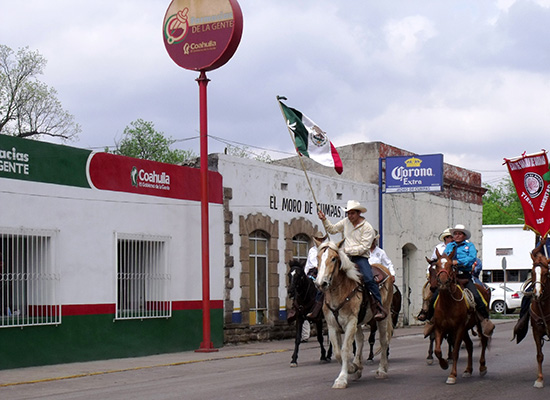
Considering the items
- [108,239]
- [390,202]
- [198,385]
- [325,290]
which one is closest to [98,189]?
[108,239]

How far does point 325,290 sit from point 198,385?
8.59 feet

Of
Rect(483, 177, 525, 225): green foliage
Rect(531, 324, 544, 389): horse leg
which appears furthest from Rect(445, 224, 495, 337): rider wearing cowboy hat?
Rect(483, 177, 525, 225): green foliage

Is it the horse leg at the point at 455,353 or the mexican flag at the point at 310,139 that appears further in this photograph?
the mexican flag at the point at 310,139

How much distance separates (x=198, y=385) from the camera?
43.1ft

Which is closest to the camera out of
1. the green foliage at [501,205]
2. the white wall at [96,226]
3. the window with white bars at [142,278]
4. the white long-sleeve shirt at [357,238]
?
the white long-sleeve shirt at [357,238]

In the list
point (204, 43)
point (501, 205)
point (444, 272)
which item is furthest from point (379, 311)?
point (501, 205)

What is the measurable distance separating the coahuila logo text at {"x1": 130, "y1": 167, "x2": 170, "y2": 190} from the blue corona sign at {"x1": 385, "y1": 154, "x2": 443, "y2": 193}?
11.3 m

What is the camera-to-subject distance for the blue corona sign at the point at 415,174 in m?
28.9

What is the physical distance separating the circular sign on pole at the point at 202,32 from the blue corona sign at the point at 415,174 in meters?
10.6

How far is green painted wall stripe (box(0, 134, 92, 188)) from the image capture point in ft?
53.2

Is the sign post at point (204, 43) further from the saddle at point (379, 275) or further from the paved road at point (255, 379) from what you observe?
the saddle at point (379, 275)

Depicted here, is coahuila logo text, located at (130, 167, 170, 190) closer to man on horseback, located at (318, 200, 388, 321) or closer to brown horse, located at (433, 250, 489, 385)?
man on horseback, located at (318, 200, 388, 321)

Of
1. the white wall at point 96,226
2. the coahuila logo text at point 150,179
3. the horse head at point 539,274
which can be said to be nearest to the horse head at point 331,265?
the horse head at point 539,274

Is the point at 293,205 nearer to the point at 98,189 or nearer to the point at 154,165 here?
the point at 154,165
